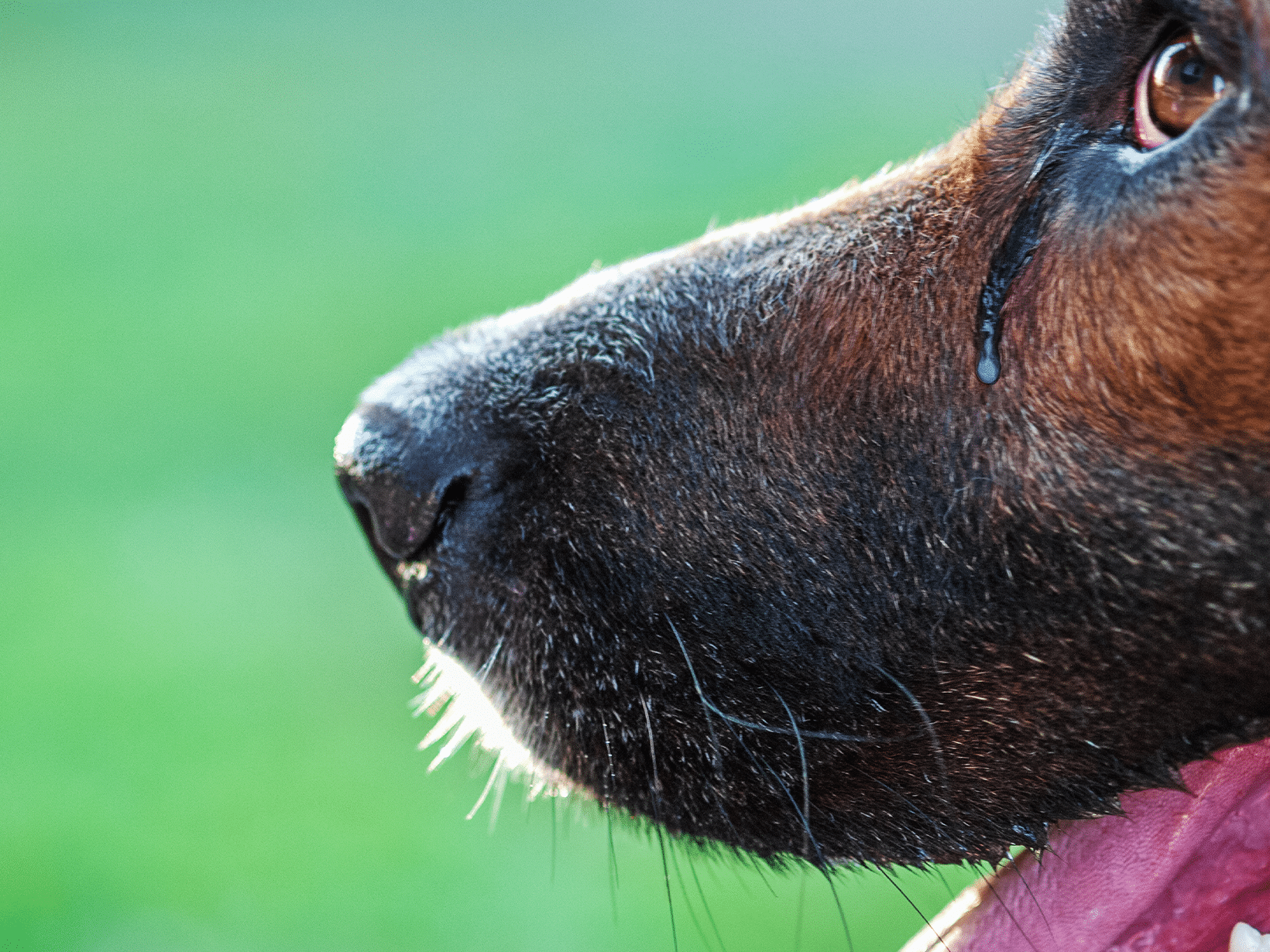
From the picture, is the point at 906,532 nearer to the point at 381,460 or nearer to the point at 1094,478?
the point at 1094,478

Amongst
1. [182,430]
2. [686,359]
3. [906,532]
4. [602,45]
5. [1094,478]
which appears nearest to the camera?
[1094,478]

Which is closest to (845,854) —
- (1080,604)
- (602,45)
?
(1080,604)

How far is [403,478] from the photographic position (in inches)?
94.4

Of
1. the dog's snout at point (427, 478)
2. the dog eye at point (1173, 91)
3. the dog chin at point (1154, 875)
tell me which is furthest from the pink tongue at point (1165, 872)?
the dog's snout at point (427, 478)

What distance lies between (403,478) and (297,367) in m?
7.72

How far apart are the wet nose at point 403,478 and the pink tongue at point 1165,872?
119 centimetres

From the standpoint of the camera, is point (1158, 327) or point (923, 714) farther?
point (923, 714)

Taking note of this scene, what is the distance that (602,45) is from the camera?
1761 centimetres

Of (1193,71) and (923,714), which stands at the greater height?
(1193,71)

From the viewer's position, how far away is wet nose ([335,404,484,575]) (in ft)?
7.77

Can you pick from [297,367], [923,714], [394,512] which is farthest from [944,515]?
[297,367]

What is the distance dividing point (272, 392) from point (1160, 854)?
26.8ft

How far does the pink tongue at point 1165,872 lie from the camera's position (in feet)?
6.86

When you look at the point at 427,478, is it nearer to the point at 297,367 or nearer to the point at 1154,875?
the point at 1154,875
